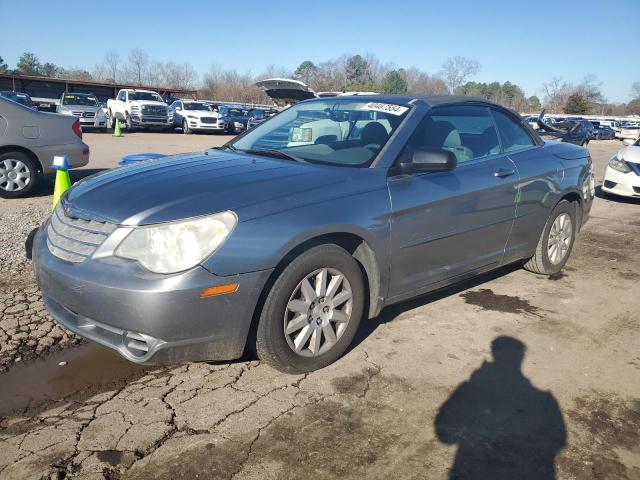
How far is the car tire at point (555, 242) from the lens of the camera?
193 inches

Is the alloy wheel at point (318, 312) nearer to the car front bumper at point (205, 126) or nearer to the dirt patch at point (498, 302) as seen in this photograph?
the dirt patch at point (498, 302)

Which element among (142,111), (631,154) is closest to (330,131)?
(631,154)

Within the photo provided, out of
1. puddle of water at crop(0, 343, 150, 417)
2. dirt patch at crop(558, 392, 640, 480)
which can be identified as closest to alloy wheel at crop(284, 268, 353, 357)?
puddle of water at crop(0, 343, 150, 417)

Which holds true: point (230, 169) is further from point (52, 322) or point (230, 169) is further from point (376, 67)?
point (376, 67)

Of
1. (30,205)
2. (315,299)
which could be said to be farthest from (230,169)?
(30,205)

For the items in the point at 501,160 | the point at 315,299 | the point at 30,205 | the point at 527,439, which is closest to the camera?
the point at 527,439

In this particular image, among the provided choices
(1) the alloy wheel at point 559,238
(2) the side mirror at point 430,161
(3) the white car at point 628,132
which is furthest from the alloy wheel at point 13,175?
(3) the white car at point 628,132

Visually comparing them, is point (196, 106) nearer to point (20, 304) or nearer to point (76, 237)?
point (20, 304)

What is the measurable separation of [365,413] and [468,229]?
5.58ft

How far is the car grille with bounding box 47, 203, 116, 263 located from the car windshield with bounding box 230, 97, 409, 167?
1.40 metres

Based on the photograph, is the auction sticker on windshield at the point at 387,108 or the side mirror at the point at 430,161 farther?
the auction sticker on windshield at the point at 387,108

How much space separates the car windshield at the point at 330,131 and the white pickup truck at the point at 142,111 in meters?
23.1

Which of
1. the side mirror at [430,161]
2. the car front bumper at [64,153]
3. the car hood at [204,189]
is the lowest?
the car front bumper at [64,153]

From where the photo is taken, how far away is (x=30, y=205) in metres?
7.26
